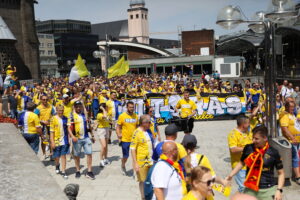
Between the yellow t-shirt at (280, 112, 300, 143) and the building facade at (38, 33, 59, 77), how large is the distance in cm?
10044

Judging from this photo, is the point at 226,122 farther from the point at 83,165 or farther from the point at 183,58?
the point at 183,58

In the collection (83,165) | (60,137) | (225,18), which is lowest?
(83,165)

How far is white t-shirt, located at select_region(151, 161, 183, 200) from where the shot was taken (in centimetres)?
432

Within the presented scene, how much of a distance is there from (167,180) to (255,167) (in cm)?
149

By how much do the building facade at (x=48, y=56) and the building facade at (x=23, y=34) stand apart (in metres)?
54.5

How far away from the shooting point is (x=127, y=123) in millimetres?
8422

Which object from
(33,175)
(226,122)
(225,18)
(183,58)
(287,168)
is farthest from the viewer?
(183,58)

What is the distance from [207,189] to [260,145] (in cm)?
168

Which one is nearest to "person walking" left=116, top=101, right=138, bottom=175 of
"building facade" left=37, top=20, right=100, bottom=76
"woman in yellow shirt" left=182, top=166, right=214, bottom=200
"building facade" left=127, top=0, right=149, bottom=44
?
"woman in yellow shirt" left=182, top=166, right=214, bottom=200

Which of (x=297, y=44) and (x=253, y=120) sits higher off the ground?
(x=297, y=44)

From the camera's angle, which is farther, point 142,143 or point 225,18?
point 225,18

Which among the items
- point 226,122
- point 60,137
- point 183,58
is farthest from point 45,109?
point 183,58

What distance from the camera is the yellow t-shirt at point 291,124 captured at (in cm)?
765

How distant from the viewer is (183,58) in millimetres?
54594
